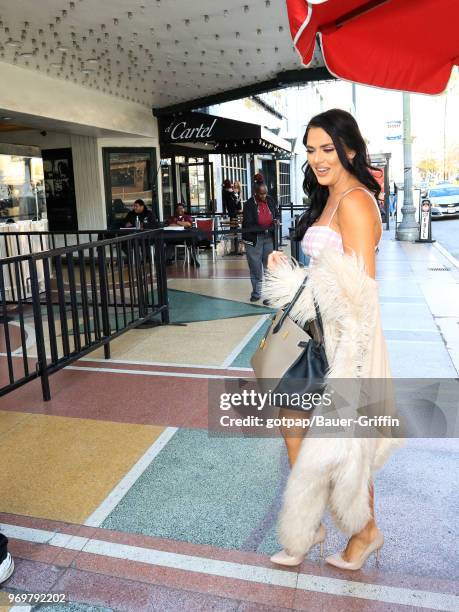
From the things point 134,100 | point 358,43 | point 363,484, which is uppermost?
point 134,100

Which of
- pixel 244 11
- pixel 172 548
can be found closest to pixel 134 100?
pixel 244 11

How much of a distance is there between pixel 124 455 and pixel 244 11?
19.9 ft

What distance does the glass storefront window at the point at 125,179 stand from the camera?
12.8 metres

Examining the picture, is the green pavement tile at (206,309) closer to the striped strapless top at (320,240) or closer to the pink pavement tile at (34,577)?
the pink pavement tile at (34,577)

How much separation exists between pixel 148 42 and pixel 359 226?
7450 millimetres

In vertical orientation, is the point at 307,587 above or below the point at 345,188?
below

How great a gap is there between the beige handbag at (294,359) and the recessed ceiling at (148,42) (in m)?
5.92

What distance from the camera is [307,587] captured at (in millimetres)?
2496

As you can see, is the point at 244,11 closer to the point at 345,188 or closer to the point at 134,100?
the point at 134,100

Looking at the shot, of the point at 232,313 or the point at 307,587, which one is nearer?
the point at 307,587

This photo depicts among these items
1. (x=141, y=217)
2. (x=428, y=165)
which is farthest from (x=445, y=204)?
(x=428, y=165)

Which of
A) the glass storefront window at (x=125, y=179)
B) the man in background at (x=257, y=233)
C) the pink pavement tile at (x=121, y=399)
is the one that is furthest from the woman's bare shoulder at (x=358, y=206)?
the glass storefront window at (x=125, y=179)

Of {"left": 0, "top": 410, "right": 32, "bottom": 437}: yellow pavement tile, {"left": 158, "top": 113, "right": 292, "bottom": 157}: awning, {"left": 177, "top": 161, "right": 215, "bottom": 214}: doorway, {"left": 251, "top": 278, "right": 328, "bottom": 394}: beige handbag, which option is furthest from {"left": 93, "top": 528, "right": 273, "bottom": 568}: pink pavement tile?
{"left": 177, "top": 161, "right": 215, "bottom": 214}: doorway

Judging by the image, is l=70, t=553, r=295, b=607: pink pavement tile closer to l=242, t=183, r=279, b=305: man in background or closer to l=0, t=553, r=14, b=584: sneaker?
l=0, t=553, r=14, b=584: sneaker
